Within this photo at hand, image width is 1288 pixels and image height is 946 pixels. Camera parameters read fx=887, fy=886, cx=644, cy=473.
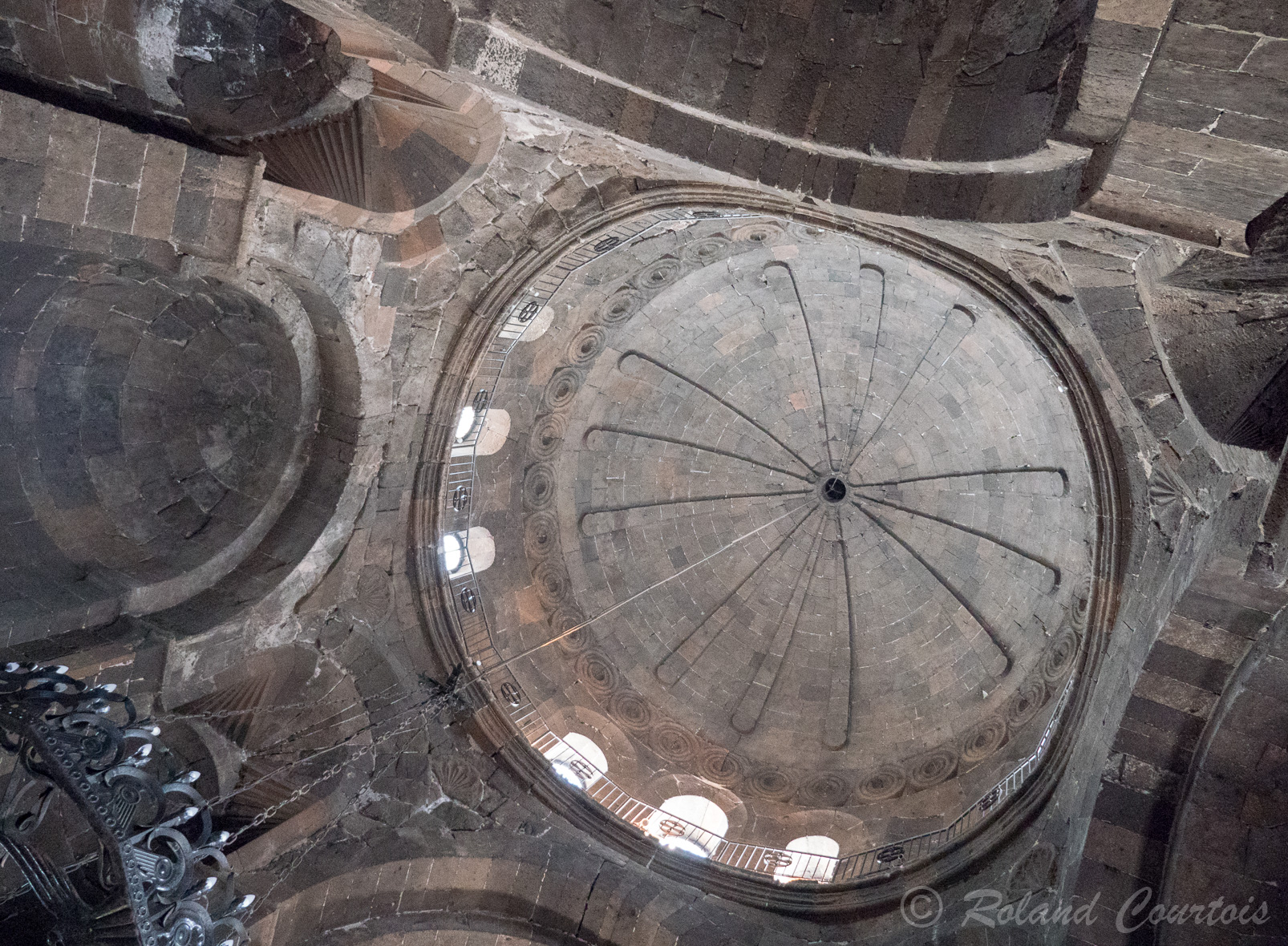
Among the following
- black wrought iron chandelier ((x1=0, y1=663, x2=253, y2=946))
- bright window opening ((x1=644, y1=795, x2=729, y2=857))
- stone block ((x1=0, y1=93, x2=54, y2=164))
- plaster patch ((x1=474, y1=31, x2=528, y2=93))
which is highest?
plaster patch ((x1=474, y1=31, x2=528, y2=93))

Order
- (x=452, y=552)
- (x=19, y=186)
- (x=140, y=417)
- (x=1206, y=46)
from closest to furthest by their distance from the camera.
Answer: (x=1206, y=46)
(x=19, y=186)
(x=140, y=417)
(x=452, y=552)

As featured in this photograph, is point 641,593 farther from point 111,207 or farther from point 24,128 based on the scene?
point 24,128

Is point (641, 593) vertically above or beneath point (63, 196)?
above

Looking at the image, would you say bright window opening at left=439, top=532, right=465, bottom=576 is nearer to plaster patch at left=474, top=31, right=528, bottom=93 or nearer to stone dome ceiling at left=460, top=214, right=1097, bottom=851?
stone dome ceiling at left=460, top=214, right=1097, bottom=851

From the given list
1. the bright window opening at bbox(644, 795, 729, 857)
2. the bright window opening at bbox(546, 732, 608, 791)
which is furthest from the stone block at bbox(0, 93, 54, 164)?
the bright window opening at bbox(644, 795, 729, 857)

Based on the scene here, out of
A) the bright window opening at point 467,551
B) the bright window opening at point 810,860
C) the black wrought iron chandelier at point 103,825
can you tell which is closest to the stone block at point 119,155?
the black wrought iron chandelier at point 103,825

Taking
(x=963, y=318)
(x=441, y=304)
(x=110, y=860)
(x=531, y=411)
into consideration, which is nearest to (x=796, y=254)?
(x=963, y=318)

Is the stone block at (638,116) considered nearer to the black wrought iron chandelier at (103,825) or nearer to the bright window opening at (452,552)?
the black wrought iron chandelier at (103,825)

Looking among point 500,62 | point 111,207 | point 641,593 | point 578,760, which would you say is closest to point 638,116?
point 500,62
